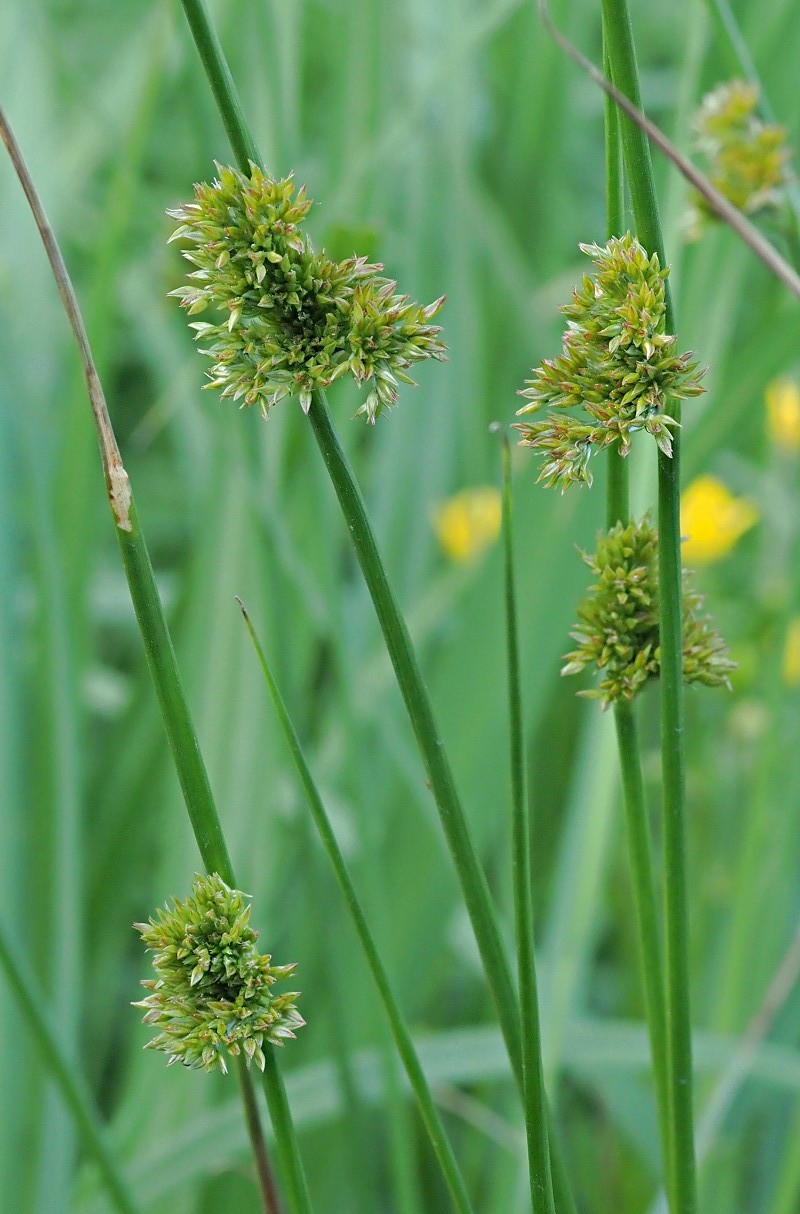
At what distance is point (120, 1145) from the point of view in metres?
0.83

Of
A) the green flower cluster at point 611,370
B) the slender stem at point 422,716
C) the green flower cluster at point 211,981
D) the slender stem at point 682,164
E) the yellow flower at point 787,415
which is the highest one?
the yellow flower at point 787,415

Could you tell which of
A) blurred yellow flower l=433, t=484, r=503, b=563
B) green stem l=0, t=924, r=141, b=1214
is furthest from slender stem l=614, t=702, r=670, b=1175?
blurred yellow flower l=433, t=484, r=503, b=563

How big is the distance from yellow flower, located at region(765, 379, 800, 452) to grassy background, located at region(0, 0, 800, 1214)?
40 millimetres

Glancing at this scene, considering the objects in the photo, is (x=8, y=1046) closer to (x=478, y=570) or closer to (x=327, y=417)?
(x=478, y=570)

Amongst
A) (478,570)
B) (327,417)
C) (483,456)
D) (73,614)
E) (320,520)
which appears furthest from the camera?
(483,456)

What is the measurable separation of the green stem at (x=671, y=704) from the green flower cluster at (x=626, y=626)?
33 mm

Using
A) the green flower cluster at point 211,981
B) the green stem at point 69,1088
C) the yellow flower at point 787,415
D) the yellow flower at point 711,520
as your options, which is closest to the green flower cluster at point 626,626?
the green flower cluster at point 211,981

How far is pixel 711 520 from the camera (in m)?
1.39

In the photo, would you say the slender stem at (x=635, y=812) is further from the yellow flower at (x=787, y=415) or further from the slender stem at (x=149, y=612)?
the yellow flower at (x=787, y=415)

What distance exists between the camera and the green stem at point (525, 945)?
1.07 feet

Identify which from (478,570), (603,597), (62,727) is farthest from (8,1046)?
(603,597)

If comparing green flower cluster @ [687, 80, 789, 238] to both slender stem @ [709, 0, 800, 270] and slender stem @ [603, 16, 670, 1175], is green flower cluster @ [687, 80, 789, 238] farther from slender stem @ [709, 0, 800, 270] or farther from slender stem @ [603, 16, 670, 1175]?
slender stem @ [603, 16, 670, 1175]

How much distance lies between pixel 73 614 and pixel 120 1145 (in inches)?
15.1

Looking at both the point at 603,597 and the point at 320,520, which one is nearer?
the point at 603,597
